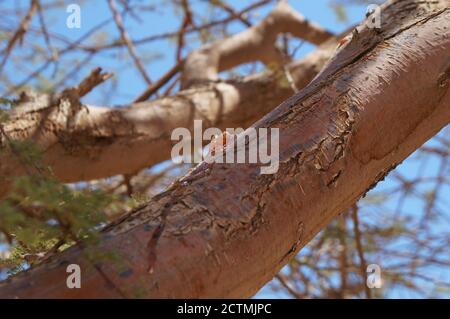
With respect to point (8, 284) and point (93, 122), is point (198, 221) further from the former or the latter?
point (93, 122)

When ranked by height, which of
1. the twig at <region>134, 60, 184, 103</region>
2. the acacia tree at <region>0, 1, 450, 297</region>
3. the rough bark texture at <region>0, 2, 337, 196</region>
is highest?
the twig at <region>134, 60, 184, 103</region>

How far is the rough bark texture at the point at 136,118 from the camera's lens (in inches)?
88.4

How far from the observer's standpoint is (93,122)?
237cm

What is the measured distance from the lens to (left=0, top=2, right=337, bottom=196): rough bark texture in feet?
7.37

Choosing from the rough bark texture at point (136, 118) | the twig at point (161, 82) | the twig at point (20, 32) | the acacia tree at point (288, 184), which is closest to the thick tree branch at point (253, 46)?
the rough bark texture at point (136, 118)

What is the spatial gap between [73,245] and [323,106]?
0.57 m

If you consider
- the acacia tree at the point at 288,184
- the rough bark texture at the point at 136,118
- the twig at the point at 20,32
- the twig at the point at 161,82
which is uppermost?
the twig at the point at 20,32

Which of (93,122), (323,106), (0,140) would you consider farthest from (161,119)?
(323,106)

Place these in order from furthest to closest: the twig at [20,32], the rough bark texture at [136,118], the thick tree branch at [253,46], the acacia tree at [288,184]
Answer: the twig at [20,32], the thick tree branch at [253,46], the rough bark texture at [136,118], the acacia tree at [288,184]

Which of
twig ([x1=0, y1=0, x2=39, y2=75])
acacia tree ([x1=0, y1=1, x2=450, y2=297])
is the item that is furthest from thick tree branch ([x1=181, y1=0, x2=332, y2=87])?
acacia tree ([x1=0, y1=1, x2=450, y2=297])

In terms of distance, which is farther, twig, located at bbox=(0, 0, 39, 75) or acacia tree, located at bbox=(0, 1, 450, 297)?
twig, located at bbox=(0, 0, 39, 75)

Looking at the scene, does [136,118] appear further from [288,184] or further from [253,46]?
[288,184]

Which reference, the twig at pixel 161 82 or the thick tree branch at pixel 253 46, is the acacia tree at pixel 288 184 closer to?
the thick tree branch at pixel 253 46

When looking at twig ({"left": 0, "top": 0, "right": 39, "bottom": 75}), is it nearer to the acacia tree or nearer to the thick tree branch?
the thick tree branch
